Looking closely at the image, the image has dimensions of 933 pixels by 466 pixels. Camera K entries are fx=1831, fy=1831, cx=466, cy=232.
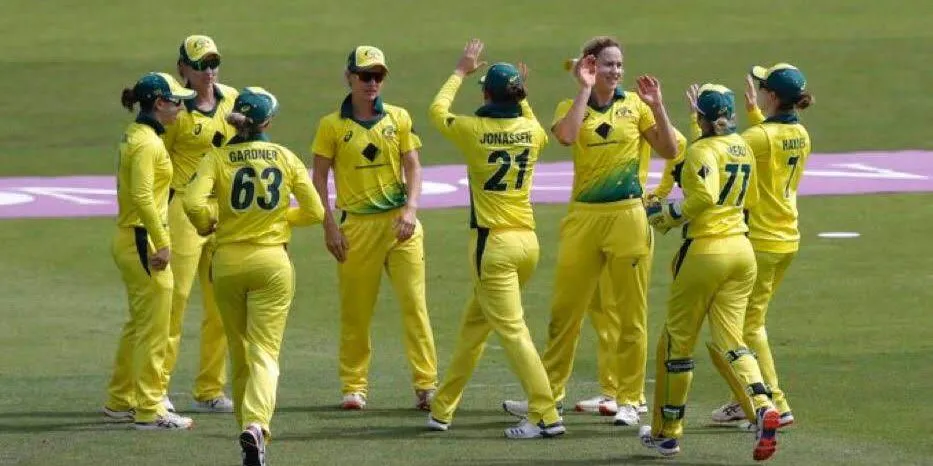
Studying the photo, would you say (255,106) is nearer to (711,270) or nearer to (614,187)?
(614,187)

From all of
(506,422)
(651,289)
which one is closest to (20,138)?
(651,289)

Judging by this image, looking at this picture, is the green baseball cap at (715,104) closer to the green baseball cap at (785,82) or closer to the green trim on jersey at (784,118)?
the green baseball cap at (785,82)

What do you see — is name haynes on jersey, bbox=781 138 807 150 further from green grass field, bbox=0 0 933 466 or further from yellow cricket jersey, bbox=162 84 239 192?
yellow cricket jersey, bbox=162 84 239 192

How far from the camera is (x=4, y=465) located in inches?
395

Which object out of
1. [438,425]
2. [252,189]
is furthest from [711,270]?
[252,189]

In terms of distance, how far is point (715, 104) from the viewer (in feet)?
32.8

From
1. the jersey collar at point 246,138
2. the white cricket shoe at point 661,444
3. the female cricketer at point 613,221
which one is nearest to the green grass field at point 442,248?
the white cricket shoe at point 661,444

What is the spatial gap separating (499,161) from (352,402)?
1986 mm

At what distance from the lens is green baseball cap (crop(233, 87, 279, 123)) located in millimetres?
9906

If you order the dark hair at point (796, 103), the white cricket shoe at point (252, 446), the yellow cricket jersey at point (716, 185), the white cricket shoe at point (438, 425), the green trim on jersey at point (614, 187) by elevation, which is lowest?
the white cricket shoe at point (438, 425)

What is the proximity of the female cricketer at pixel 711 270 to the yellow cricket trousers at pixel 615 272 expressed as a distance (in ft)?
3.01

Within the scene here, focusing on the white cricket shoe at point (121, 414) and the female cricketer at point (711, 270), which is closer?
the female cricketer at point (711, 270)

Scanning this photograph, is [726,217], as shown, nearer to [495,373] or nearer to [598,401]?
[598,401]

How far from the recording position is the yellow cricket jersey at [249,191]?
32.4 feet
